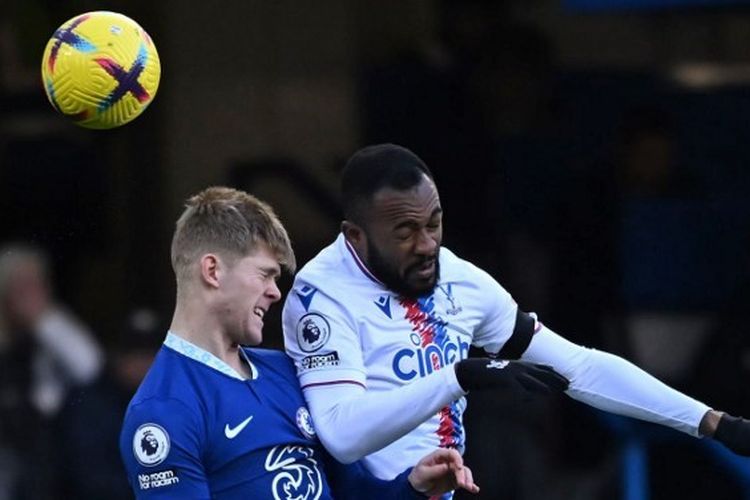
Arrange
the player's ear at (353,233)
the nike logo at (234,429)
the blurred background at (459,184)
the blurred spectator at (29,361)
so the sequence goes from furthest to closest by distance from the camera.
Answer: the blurred spectator at (29,361) → the blurred background at (459,184) → the player's ear at (353,233) → the nike logo at (234,429)

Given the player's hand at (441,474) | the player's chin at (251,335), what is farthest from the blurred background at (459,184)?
the player's hand at (441,474)

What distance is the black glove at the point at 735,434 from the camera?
479 centimetres

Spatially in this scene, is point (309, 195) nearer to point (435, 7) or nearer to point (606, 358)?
point (435, 7)

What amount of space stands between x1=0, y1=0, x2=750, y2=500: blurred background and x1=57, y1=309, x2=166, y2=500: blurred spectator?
0.01 meters

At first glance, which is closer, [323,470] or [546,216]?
[323,470]

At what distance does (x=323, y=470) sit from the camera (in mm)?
4711

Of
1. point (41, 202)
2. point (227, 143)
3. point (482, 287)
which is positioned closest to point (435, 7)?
point (227, 143)

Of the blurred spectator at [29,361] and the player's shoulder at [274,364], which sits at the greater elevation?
the player's shoulder at [274,364]

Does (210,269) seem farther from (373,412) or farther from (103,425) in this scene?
(103,425)

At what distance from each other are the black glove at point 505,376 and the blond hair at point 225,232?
0.60m

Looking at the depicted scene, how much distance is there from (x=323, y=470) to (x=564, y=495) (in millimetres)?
4191

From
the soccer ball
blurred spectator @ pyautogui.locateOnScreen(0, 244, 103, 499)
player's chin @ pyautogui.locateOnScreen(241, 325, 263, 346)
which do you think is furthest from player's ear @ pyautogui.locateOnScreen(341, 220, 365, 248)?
blurred spectator @ pyautogui.locateOnScreen(0, 244, 103, 499)

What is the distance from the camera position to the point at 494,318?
500 centimetres

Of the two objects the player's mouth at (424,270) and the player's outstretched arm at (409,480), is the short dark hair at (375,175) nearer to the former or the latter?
the player's mouth at (424,270)
